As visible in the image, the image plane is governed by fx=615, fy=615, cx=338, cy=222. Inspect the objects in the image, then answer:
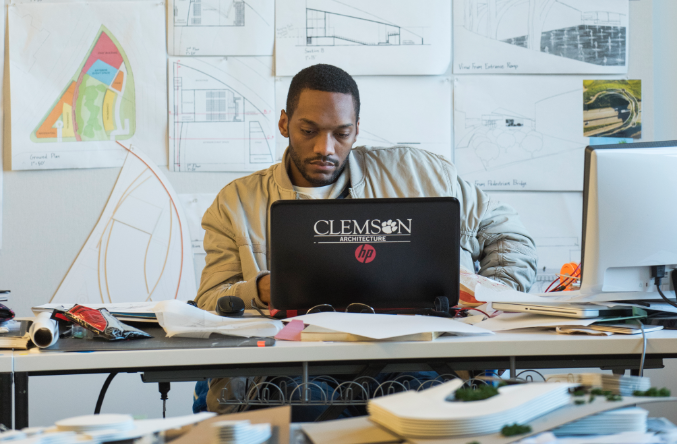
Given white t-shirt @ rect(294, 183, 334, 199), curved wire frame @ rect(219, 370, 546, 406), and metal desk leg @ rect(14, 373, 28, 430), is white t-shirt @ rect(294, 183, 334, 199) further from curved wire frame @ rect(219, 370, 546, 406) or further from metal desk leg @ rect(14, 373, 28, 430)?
metal desk leg @ rect(14, 373, 28, 430)

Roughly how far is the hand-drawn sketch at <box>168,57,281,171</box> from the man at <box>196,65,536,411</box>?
0.61 meters

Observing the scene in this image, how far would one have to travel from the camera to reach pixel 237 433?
51 centimetres

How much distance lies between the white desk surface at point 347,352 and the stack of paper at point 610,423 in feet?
1.08

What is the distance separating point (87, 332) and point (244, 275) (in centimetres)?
60

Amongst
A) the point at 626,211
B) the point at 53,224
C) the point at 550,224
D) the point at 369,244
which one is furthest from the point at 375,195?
the point at 53,224

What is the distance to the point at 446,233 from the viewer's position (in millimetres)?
1027

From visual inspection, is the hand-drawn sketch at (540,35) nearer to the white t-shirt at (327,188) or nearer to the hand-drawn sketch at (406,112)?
the hand-drawn sketch at (406,112)

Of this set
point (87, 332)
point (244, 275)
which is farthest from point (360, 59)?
point (87, 332)

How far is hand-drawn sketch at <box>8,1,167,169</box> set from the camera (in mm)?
2332

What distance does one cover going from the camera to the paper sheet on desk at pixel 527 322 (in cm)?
97

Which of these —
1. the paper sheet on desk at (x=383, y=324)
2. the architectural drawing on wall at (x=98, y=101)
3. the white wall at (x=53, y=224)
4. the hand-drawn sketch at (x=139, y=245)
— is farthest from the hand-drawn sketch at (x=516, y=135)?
the paper sheet on desk at (x=383, y=324)

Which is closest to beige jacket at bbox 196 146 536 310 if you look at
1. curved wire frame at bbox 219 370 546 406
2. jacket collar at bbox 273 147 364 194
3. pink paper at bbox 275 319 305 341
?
jacket collar at bbox 273 147 364 194

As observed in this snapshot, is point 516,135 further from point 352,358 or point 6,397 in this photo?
point 6,397

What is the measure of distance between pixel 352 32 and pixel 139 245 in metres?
1.16
